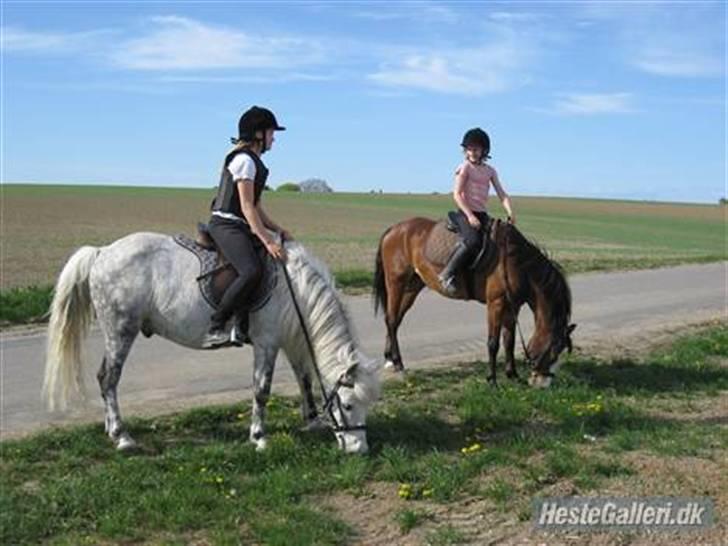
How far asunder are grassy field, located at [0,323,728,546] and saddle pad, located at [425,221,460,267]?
180 cm

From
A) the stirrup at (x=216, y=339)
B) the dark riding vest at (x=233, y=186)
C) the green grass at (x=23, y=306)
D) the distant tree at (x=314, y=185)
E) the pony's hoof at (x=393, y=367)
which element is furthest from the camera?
the distant tree at (x=314, y=185)

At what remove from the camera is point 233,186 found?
7250 mm

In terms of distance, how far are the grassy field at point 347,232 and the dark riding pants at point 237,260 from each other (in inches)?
411

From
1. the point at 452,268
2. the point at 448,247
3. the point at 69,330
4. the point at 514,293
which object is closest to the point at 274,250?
the point at 69,330

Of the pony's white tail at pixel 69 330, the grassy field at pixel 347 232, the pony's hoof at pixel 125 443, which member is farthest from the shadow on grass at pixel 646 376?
the grassy field at pixel 347 232

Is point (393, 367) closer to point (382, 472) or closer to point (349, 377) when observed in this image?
point (349, 377)


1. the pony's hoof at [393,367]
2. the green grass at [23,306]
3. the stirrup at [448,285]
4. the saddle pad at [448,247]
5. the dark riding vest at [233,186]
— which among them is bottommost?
the pony's hoof at [393,367]

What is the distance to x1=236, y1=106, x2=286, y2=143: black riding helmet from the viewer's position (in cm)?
721

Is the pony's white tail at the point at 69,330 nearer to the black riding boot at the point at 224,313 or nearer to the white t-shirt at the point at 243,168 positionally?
the black riding boot at the point at 224,313

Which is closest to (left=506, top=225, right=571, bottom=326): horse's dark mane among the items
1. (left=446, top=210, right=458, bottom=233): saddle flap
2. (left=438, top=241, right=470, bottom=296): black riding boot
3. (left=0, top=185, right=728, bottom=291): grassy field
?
(left=438, top=241, right=470, bottom=296): black riding boot

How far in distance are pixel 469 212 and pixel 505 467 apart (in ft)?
12.6

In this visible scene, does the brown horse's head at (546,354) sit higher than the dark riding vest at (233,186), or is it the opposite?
the dark riding vest at (233,186)

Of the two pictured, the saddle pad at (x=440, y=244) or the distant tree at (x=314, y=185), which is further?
the distant tree at (x=314, y=185)

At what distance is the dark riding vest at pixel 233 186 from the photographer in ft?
23.6
